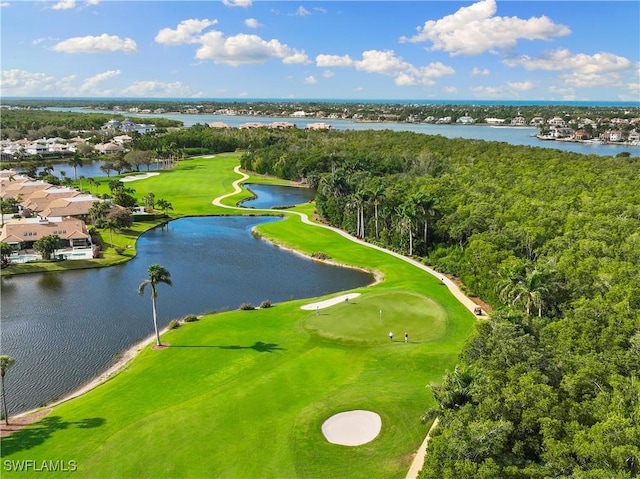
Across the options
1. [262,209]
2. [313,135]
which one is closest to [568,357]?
[262,209]

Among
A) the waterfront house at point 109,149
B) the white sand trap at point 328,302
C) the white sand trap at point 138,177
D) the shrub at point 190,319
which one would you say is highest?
the waterfront house at point 109,149

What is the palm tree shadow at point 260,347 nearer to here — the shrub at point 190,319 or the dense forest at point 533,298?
the shrub at point 190,319

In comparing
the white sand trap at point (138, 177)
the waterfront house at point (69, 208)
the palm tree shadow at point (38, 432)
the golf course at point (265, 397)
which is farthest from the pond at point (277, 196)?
the palm tree shadow at point (38, 432)

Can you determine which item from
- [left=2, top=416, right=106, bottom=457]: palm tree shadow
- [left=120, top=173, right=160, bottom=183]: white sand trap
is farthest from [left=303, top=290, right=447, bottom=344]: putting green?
[left=120, top=173, right=160, bottom=183]: white sand trap

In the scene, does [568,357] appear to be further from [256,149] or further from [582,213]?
[256,149]

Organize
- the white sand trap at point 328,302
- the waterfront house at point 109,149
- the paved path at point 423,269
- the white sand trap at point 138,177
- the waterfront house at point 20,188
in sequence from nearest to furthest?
the paved path at point 423,269 → the white sand trap at point 328,302 → the waterfront house at point 20,188 → the white sand trap at point 138,177 → the waterfront house at point 109,149

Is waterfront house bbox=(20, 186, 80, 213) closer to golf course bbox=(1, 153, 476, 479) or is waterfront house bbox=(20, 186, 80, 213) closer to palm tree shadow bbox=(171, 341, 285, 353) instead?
golf course bbox=(1, 153, 476, 479)
